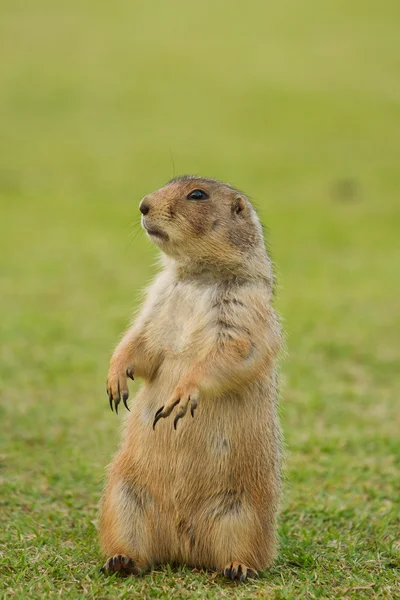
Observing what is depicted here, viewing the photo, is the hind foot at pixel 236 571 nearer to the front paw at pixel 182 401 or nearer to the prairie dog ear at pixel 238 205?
the front paw at pixel 182 401

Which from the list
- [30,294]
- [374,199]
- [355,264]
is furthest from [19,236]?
[374,199]

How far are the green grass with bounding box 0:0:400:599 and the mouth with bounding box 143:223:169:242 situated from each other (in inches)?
59.3

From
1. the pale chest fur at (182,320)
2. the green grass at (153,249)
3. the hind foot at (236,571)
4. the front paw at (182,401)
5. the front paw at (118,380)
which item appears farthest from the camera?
the green grass at (153,249)

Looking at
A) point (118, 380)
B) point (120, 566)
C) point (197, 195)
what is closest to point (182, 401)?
point (118, 380)

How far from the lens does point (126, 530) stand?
13.4ft

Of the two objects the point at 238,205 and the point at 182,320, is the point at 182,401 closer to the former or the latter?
the point at 182,320

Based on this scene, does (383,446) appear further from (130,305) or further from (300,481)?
(130,305)

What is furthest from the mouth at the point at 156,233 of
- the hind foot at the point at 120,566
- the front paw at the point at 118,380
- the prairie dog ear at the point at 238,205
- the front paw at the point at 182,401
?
the hind foot at the point at 120,566

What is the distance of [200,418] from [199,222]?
2.93 feet

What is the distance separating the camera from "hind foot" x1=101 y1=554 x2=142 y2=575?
4.01 m

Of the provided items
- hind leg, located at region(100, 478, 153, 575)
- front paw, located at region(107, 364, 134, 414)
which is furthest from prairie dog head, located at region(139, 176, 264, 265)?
hind leg, located at region(100, 478, 153, 575)

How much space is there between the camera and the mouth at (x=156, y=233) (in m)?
4.14

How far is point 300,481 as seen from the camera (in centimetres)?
610

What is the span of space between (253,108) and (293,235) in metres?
11.3
